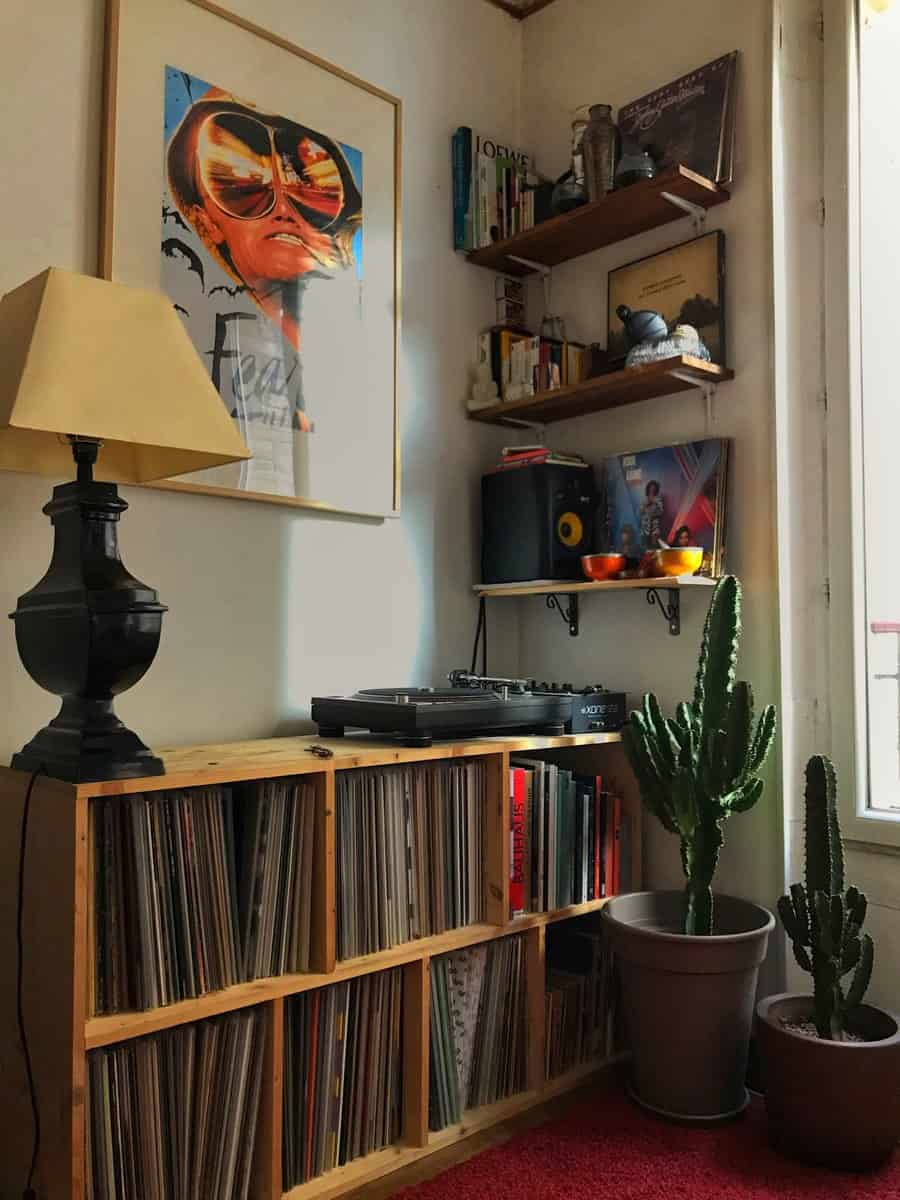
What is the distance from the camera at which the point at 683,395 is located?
238cm

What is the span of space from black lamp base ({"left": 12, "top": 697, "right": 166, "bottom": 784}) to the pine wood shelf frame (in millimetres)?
26

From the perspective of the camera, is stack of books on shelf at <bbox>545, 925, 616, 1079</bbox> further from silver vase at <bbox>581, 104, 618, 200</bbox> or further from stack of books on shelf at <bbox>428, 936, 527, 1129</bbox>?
silver vase at <bbox>581, 104, 618, 200</bbox>

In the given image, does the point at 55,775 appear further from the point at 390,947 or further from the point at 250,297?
the point at 250,297

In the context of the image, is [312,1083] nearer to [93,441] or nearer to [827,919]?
[827,919]

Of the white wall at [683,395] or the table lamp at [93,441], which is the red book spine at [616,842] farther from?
the table lamp at [93,441]

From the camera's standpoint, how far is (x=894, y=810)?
2.10 meters

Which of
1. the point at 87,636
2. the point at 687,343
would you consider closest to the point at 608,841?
the point at 687,343

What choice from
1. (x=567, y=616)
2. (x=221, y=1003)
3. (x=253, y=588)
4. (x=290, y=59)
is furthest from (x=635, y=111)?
(x=221, y=1003)

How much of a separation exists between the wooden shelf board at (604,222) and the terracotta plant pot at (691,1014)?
161 cm

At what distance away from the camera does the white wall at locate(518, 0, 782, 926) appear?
220cm

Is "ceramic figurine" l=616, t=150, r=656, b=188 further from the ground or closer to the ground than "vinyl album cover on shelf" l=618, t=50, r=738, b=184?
closer to the ground

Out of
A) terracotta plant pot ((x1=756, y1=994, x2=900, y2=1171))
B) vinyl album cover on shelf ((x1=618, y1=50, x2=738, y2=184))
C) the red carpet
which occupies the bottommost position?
the red carpet

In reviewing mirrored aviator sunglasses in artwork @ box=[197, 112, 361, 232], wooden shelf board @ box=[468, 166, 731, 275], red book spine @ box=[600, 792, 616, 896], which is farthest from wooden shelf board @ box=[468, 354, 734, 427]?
red book spine @ box=[600, 792, 616, 896]

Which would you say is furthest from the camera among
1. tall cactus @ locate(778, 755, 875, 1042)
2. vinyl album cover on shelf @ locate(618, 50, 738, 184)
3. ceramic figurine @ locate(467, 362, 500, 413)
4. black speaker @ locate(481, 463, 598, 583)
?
ceramic figurine @ locate(467, 362, 500, 413)
